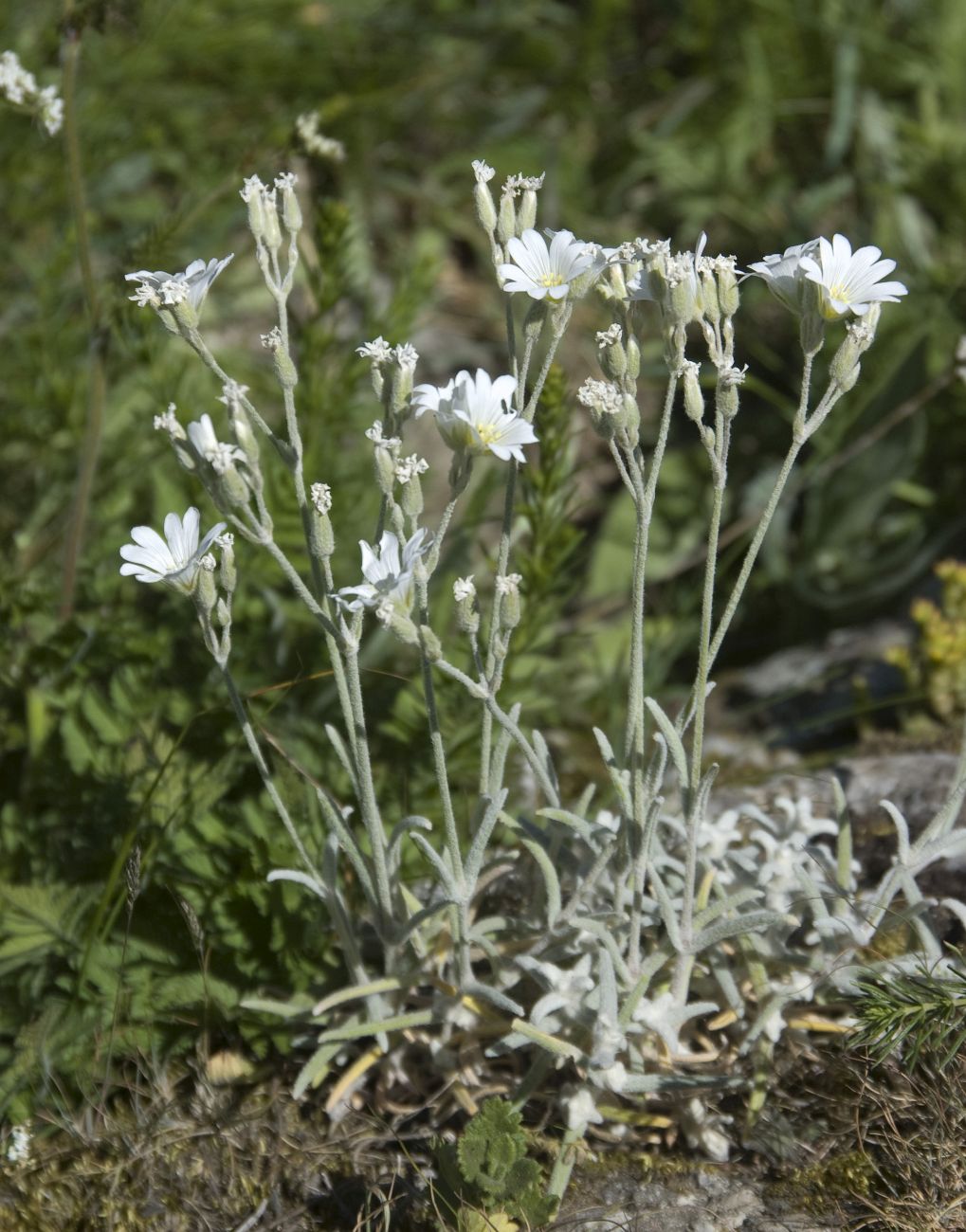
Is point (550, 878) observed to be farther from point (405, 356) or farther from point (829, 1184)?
point (405, 356)

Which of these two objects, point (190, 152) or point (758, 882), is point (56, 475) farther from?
point (758, 882)

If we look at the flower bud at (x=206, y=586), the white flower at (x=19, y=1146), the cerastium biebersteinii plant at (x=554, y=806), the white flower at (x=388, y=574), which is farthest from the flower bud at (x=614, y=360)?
the white flower at (x=19, y=1146)

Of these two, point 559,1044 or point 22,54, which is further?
point 22,54

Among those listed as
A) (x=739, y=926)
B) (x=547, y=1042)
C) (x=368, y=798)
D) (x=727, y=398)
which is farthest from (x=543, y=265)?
(x=547, y=1042)

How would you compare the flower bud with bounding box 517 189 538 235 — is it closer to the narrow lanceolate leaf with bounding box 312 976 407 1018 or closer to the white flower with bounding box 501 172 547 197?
the white flower with bounding box 501 172 547 197

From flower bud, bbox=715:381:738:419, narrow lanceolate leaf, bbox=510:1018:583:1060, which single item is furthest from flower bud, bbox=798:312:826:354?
narrow lanceolate leaf, bbox=510:1018:583:1060

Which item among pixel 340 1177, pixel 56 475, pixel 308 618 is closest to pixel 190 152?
pixel 56 475
